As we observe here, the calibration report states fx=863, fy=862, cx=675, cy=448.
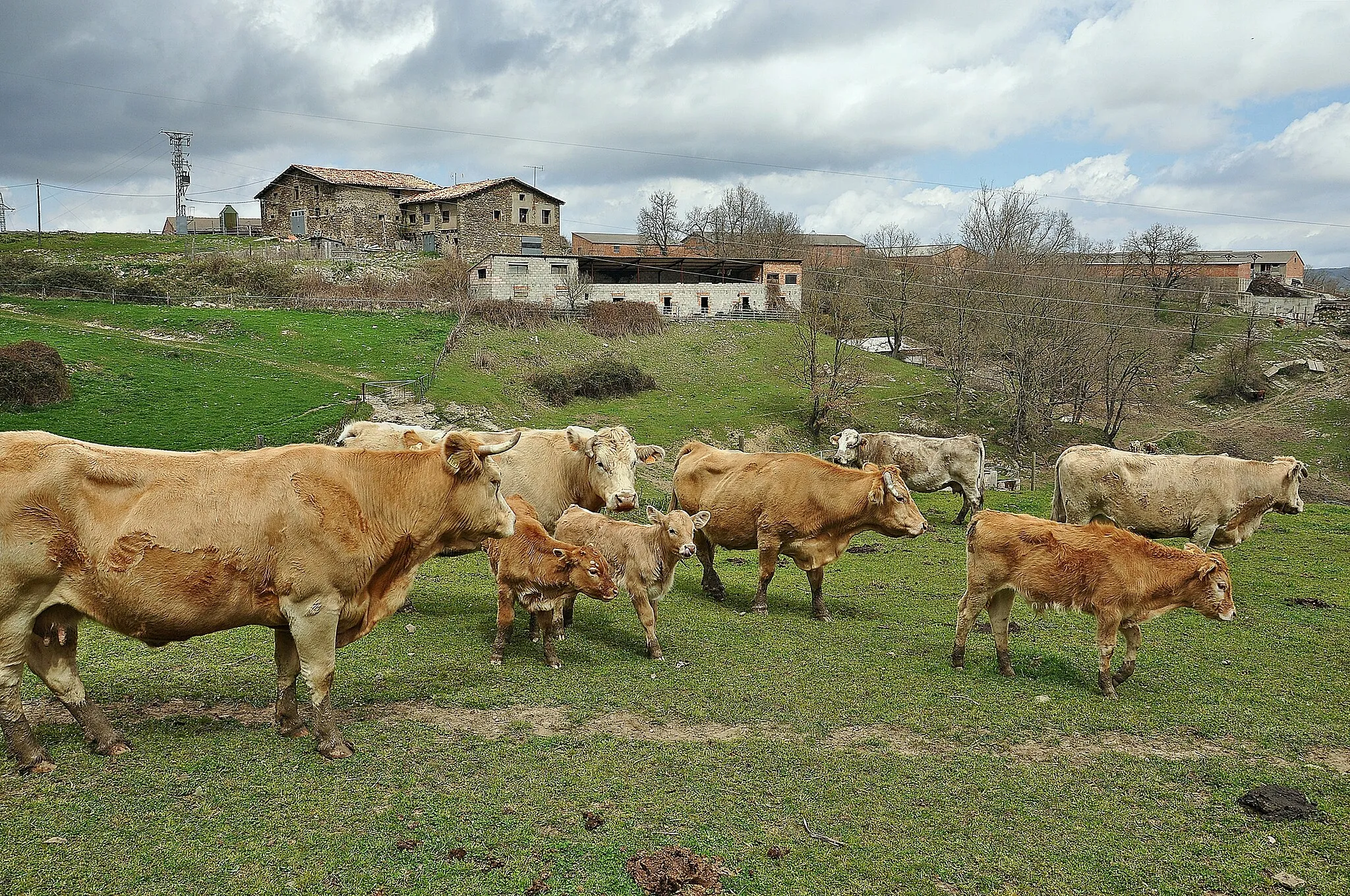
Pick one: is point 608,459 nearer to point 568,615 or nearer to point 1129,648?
point 568,615

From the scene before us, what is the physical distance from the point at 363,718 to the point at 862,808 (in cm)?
464

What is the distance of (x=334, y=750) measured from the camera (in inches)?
283

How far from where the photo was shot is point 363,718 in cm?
816

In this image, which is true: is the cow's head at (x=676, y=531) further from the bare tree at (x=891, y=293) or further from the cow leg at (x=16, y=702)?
the bare tree at (x=891, y=293)

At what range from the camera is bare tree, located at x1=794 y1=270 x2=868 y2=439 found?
44.0 m

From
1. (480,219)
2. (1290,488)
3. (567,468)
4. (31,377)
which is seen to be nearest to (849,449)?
(1290,488)

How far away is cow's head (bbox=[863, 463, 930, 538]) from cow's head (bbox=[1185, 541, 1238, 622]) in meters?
3.54

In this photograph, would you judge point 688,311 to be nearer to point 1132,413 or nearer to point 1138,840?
point 1132,413

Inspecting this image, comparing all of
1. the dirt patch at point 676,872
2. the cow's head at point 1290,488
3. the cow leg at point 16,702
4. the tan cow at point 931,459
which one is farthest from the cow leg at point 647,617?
the tan cow at point 931,459

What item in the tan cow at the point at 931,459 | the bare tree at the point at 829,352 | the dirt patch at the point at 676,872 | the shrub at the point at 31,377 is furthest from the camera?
the bare tree at the point at 829,352

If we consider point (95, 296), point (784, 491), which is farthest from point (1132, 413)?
point (95, 296)

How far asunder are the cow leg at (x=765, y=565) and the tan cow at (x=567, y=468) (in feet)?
7.13

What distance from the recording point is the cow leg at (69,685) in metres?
6.95

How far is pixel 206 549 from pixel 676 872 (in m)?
4.39
